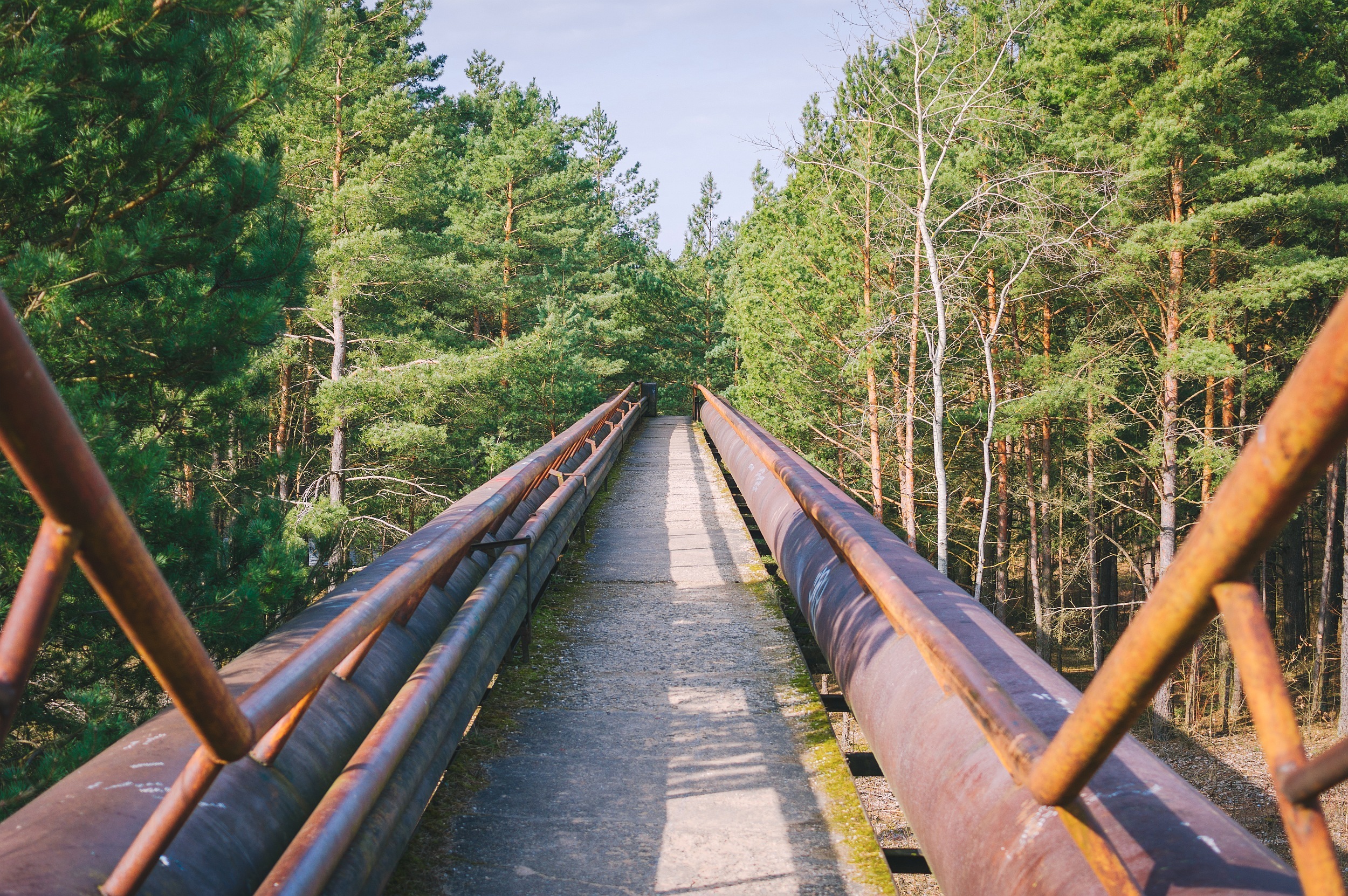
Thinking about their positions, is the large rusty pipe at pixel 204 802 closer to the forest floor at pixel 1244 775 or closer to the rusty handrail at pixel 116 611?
the rusty handrail at pixel 116 611

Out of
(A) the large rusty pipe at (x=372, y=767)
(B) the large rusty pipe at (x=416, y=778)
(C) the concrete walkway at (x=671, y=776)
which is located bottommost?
(C) the concrete walkway at (x=671, y=776)

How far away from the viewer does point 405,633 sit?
10.0 feet

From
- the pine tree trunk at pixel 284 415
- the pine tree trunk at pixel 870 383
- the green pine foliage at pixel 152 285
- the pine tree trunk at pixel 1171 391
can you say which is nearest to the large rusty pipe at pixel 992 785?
the green pine foliage at pixel 152 285

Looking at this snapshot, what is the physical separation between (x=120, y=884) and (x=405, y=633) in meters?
1.62

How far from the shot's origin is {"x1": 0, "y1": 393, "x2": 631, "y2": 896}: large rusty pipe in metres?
1.49

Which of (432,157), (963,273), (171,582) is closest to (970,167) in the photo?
(963,273)

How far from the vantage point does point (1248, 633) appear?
1.00m

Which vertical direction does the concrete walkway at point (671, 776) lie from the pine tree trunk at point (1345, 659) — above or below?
above

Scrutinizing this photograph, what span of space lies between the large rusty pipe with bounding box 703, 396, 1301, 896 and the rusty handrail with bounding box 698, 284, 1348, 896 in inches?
9.5

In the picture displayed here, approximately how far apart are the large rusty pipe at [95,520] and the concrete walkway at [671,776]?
1754 millimetres

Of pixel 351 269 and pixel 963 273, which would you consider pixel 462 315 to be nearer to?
pixel 351 269

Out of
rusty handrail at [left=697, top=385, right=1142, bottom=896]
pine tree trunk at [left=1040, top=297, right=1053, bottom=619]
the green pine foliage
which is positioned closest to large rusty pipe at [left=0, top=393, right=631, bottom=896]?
rusty handrail at [left=697, top=385, right=1142, bottom=896]

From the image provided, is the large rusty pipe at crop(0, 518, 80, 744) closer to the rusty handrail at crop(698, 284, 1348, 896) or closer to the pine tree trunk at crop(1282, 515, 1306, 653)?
the rusty handrail at crop(698, 284, 1348, 896)

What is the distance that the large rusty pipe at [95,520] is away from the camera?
2.85ft
